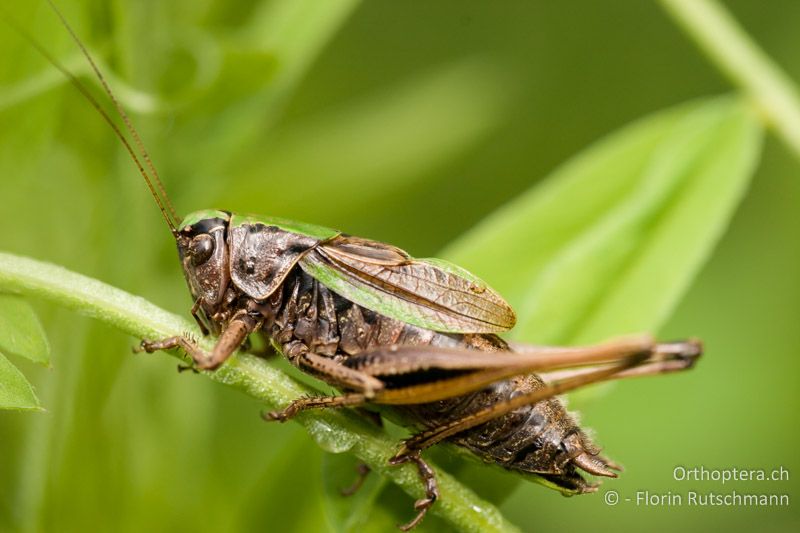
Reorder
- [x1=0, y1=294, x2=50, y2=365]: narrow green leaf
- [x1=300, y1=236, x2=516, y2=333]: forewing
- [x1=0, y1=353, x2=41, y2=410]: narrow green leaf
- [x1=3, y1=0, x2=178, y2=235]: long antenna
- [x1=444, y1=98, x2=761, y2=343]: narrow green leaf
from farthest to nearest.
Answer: [x1=444, y1=98, x2=761, y2=343]: narrow green leaf → [x1=300, y1=236, x2=516, y2=333]: forewing → [x1=3, y1=0, x2=178, y2=235]: long antenna → [x1=0, y1=294, x2=50, y2=365]: narrow green leaf → [x1=0, y1=353, x2=41, y2=410]: narrow green leaf

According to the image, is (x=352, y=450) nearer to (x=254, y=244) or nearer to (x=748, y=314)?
(x=254, y=244)

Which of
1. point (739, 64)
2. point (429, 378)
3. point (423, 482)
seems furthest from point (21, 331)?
point (739, 64)

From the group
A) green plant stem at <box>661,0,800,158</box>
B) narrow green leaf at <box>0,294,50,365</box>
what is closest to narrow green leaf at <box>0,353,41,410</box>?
narrow green leaf at <box>0,294,50,365</box>

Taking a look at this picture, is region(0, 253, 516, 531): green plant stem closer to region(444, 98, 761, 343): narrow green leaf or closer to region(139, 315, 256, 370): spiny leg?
region(139, 315, 256, 370): spiny leg

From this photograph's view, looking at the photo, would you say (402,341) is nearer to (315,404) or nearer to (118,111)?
(315,404)

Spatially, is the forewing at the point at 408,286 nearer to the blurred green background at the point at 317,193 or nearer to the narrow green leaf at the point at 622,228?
the narrow green leaf at the point at 622,228

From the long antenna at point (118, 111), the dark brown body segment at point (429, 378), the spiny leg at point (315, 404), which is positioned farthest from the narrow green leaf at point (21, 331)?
the dark brown body segment at point (429, 378)
